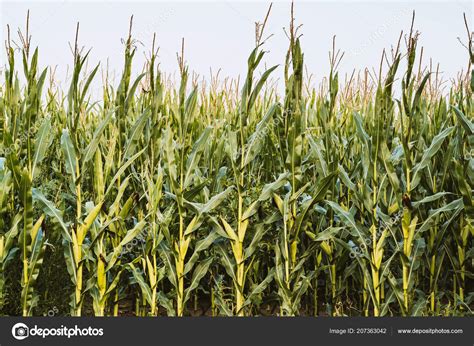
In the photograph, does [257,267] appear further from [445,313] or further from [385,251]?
[445,313]

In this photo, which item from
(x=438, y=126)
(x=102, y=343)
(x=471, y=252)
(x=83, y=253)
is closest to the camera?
(x=102, y=343)

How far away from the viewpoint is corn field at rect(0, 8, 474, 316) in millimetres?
4125

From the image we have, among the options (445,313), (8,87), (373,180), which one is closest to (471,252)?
(445,313)

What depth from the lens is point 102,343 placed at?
150 inches

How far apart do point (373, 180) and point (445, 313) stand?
1365mm

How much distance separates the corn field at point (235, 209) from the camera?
4125mm
